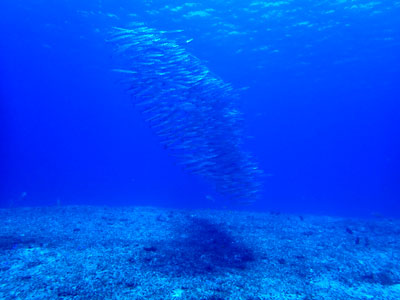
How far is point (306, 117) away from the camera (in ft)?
169

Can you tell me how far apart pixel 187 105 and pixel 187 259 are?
4.00m

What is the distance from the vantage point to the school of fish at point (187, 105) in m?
7.70

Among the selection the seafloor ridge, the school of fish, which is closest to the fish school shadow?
the seafloor ridge

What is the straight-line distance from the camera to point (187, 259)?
731 cm

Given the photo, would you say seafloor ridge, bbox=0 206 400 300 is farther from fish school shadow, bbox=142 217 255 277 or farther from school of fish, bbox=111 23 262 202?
school of fish, bbox=111 23 262 202

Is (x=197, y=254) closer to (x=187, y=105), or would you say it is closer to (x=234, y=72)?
(x=187, y=105)

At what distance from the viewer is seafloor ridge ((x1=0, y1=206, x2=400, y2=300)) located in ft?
18.9

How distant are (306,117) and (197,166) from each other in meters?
48.0

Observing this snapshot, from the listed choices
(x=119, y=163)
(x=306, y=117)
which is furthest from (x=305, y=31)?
(x=119, y=163)

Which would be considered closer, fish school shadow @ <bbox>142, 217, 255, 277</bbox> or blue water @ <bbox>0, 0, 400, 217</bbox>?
fish school shadow @ <bbox>142, 217, 255, 277</bbox>

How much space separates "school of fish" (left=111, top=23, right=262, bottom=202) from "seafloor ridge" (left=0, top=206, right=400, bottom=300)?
2.22 m

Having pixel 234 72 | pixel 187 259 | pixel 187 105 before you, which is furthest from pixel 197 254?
pixel 234 72

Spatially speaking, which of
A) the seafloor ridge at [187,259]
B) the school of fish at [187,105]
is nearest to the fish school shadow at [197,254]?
the seafloor ridge at [187,259]

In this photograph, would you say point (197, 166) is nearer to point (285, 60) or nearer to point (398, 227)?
point (398, 227)
